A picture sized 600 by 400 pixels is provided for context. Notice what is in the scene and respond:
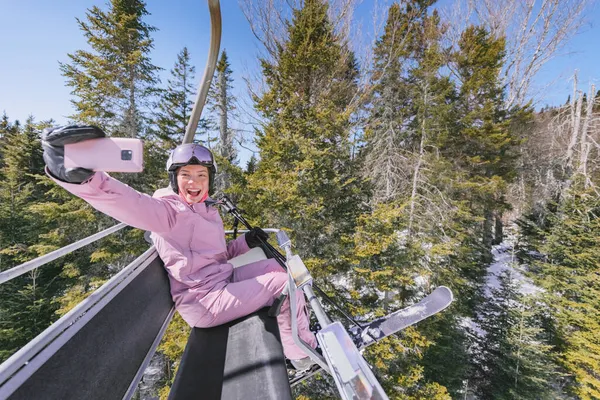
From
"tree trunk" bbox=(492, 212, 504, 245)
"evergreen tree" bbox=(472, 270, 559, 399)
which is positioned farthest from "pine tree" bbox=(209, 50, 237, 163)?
"tree trunk" bbox=(492, 212, 504, 245)

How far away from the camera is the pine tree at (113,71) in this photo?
10344mm

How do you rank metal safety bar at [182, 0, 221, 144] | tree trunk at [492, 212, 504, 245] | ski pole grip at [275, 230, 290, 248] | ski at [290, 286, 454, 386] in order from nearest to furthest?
ski at [290, 286, 454, 386] < metal safety bar at [182, 0, 221, 144] < ski pole grip at [275, 230, 290, 248] < tree trunk at [492, 212, 504, 245]

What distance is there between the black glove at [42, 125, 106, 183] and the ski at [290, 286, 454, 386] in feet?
6.20

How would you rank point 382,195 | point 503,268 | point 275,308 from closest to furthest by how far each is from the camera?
point 275,308 < point 382,195 < point 503,268

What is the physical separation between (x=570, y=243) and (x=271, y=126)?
15326 mm

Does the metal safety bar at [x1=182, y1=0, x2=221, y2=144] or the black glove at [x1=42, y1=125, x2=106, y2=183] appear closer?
the black glove at [x1=42, y1=125, x2=106, y2=183]

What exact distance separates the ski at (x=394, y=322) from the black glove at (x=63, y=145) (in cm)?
189

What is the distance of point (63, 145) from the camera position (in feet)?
3.75

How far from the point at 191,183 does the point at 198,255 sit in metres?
0.60

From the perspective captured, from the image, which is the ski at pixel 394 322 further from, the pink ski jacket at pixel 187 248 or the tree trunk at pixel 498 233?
the tree trunk at pixel 498 233

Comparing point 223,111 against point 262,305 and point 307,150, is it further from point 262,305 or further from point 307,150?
point 262,305

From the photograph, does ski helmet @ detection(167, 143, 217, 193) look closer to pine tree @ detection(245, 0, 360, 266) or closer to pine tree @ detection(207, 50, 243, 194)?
pine tree @ detection(245, 0, 360, 266)

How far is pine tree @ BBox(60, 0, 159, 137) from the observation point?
10.3 metres

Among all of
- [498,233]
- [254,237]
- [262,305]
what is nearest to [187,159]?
[254,237]
